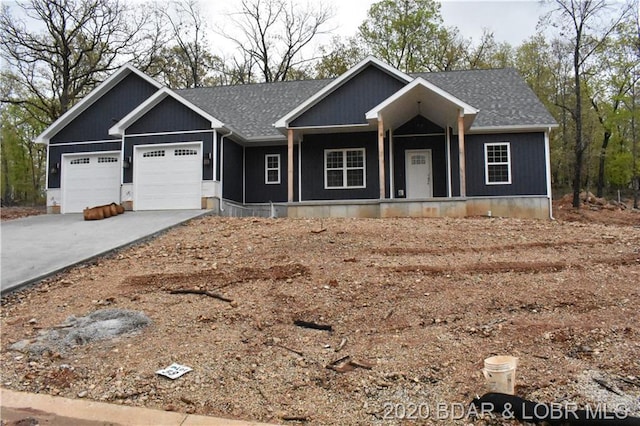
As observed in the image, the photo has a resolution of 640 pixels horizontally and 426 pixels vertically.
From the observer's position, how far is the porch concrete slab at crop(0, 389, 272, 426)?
3633mm

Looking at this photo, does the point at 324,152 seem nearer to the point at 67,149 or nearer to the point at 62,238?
the point at 62,238

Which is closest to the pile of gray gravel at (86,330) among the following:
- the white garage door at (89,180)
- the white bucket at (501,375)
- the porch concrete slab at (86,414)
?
the porch concrete slab at (86,414)

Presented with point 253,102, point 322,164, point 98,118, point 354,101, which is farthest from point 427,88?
point 98,118

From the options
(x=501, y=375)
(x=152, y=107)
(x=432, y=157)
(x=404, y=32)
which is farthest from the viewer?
(x=404, y=32)

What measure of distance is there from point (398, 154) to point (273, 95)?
6550 mm

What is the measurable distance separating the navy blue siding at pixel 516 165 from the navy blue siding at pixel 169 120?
8442mm

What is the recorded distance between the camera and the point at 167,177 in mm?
14461

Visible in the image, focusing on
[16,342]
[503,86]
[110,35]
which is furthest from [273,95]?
[16,342]

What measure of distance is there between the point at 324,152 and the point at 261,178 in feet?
8.14

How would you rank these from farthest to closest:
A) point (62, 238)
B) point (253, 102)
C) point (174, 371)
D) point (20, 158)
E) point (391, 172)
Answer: point (20, 158) < point (253, 102) < point (391, 172) < point (62, 238) < point (174, 371)

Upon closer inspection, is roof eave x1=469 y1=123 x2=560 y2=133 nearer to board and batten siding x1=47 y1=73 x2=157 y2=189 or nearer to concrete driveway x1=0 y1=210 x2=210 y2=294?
concrete driveway x1=0 y1=210 x2=210 y2=294

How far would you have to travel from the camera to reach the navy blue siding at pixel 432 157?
50.2ft

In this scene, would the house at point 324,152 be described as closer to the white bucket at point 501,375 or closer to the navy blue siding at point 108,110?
the navy blue siding at point 108,110

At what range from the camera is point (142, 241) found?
9.89 meters
